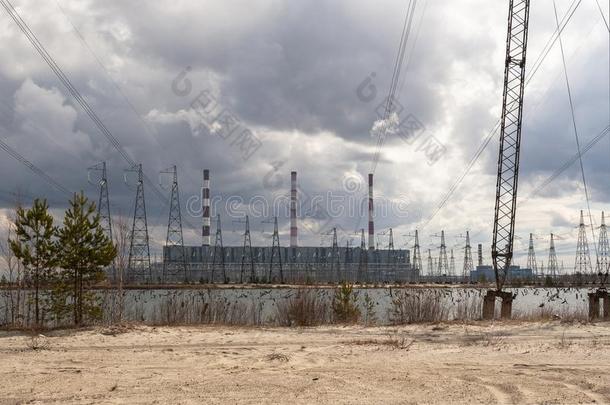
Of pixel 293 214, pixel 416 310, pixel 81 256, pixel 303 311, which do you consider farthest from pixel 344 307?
pixel 293 214

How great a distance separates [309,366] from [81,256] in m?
10.9

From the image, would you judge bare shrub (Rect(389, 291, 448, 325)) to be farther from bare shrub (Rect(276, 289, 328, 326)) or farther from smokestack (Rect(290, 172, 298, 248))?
smokestack (Rect(290, 172, 298, 248))

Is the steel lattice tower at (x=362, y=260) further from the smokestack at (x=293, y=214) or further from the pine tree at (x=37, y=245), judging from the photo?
the pine tree at (x=37, y=245)

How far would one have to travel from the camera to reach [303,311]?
2148 centimetres

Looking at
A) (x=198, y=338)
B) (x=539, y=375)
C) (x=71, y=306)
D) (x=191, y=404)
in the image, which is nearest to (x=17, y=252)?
(x=71, y=306)

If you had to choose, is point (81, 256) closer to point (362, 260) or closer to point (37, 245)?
point (37, 245)

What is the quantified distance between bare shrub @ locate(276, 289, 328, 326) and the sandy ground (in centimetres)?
315

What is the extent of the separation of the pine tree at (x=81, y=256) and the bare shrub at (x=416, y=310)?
9.99 m

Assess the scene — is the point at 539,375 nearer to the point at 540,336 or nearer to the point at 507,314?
the point at 540,336

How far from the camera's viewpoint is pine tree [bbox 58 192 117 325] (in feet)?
64.4

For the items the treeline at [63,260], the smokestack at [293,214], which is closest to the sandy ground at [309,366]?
the treeline at [63,260]

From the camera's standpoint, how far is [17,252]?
1942 centimetres

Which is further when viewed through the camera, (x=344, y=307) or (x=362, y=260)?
(x=362, y=260)

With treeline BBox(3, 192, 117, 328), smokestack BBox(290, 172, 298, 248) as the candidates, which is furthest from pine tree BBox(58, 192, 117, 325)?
smokestack BBox(290, 172, 298, 248)
